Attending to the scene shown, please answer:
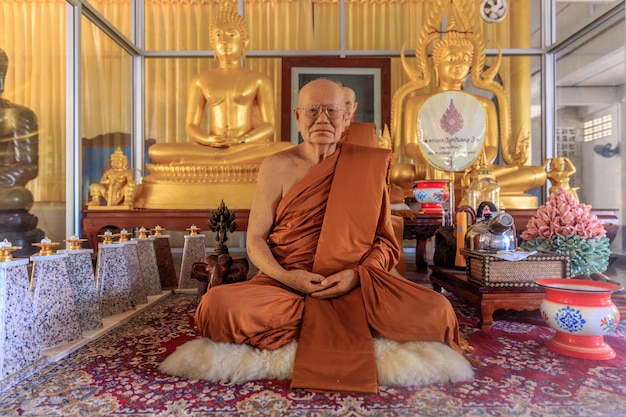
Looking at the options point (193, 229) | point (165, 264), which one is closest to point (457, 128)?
point (193, 229)

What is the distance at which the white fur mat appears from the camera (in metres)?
1.36

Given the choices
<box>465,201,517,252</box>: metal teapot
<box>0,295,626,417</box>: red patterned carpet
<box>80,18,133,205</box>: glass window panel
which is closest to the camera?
<box>0,295,626,417</box>: red patterned carpet

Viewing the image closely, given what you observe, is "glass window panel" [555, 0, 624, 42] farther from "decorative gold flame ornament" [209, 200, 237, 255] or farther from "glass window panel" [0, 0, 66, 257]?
"glass window panel" [0, 0, 66, 257]

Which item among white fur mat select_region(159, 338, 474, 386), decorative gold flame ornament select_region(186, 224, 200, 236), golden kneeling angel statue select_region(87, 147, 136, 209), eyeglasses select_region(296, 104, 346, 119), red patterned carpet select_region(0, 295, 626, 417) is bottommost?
red patterned carpet select_region(0, 295, 626, 417)

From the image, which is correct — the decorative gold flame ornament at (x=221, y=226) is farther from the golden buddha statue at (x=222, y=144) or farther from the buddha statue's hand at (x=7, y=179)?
the buddha statue's hand at (x=7, y=179)

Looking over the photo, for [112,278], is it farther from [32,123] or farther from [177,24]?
[177,24]

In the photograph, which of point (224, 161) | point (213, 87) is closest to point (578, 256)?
point (224, 161)

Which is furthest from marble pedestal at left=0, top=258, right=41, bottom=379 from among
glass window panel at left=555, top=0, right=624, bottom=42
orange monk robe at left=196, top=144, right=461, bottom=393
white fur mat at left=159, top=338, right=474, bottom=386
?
glass window panel at left=555, top=0, right=624, bottom=42

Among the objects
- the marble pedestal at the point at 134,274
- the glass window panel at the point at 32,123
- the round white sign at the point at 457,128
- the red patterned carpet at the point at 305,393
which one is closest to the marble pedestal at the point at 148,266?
the marble pedestal at the point at 134,274

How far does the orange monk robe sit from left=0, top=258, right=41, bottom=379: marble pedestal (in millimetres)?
595

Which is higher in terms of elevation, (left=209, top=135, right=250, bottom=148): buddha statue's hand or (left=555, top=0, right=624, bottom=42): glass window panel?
(left=555, top=0, right=624, bottom=42): glass window panel

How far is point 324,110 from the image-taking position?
1.70 metres

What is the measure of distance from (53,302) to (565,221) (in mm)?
2422

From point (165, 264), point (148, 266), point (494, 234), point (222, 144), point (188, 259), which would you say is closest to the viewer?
point (494, 234)
